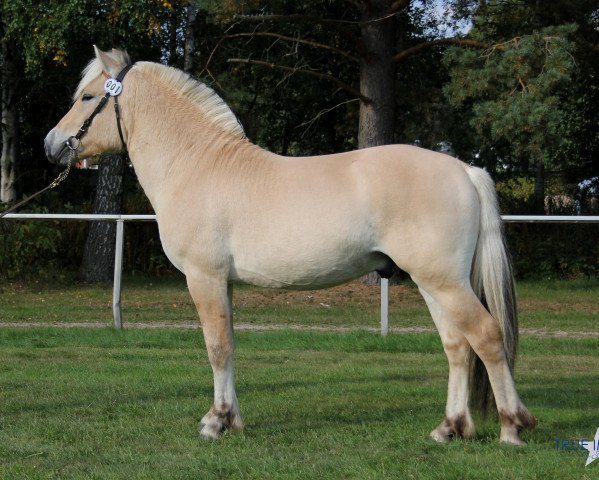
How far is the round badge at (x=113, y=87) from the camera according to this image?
20.5ft

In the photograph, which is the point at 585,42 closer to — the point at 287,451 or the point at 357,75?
the point at 357,75

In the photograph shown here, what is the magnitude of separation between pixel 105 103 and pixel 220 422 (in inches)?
94.2

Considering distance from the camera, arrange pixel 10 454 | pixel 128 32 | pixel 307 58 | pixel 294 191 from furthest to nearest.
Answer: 1. pixel 307 58
2. pixel 128 32
3. pixel 294 191
4. pixel 10 454

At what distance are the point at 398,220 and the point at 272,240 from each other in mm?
823

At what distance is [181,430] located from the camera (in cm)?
602

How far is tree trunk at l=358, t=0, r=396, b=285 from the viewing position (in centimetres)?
1758

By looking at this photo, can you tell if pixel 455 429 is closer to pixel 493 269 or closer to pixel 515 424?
pixel 515 424

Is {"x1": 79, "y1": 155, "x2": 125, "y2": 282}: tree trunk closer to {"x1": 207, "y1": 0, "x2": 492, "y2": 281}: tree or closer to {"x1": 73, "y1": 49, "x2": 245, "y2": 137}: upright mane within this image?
{"x1": 207, "y1": 0, "x2": 492, "y2": 281}: tree

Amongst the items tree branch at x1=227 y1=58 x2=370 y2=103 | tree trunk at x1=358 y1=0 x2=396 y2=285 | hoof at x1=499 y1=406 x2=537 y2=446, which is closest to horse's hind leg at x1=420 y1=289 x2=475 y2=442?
hoof at x1=499 y1=406 x2=537 y2=446

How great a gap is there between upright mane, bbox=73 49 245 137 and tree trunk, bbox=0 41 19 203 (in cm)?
1451

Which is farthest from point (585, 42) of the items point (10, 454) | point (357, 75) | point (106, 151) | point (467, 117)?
point (10, 454)

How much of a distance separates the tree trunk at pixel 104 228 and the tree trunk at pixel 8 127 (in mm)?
2379

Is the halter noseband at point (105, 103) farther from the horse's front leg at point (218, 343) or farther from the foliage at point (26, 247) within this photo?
the foliage at point (26, 247)

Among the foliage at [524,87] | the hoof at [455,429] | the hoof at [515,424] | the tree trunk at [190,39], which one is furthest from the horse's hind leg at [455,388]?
the tree trunk at [190,39]
